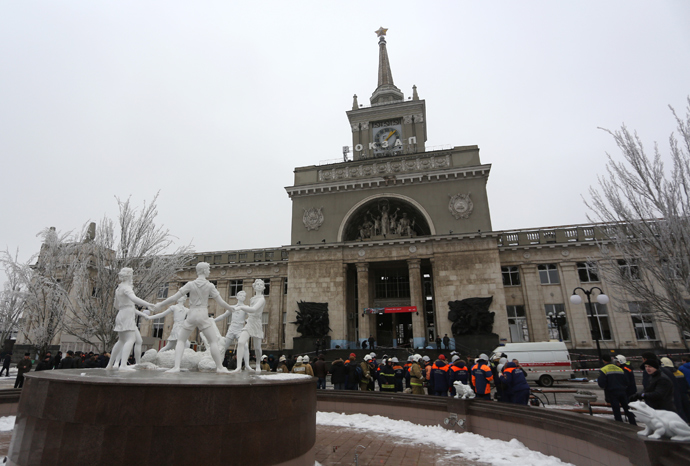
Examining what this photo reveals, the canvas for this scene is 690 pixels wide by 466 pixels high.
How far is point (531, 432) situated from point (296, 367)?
8.07 m

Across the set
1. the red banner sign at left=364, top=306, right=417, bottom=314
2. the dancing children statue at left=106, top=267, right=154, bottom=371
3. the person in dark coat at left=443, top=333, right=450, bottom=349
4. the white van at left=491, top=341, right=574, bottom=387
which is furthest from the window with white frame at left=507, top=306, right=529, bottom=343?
the dancing children statue at left=106, top=267, right=154, bottom=371

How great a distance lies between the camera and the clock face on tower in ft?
135

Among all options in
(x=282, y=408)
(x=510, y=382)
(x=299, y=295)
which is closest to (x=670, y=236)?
(x=510, y=382)

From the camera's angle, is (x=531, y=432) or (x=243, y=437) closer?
(x=243, y=437)

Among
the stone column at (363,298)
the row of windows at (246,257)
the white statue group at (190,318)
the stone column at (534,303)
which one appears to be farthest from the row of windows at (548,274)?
the white statue group at (190,318)

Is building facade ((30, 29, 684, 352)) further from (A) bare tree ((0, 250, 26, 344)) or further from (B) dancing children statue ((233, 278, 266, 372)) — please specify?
(B) dancing children statue ((233, 278, 266, 372))

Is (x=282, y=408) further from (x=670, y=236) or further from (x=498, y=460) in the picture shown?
(x=670, y=236)

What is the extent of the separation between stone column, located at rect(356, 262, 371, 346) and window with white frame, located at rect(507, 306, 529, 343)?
12184 mm

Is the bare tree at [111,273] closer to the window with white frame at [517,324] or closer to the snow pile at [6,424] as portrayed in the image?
the snow pile at [6,424]

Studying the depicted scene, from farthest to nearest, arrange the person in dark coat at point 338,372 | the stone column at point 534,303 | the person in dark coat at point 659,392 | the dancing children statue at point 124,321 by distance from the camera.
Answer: the stone column at point 534,303 → the person in dark coat at point 338,372 → the dancing children statue at point 124,321 → the person in dark coat at point 659,392

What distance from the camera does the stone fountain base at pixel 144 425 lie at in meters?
4.81

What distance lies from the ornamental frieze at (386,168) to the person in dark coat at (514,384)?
89.7 ft

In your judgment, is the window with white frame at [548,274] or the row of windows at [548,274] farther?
the window with white frame at [548,274]

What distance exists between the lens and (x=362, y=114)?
142ft
